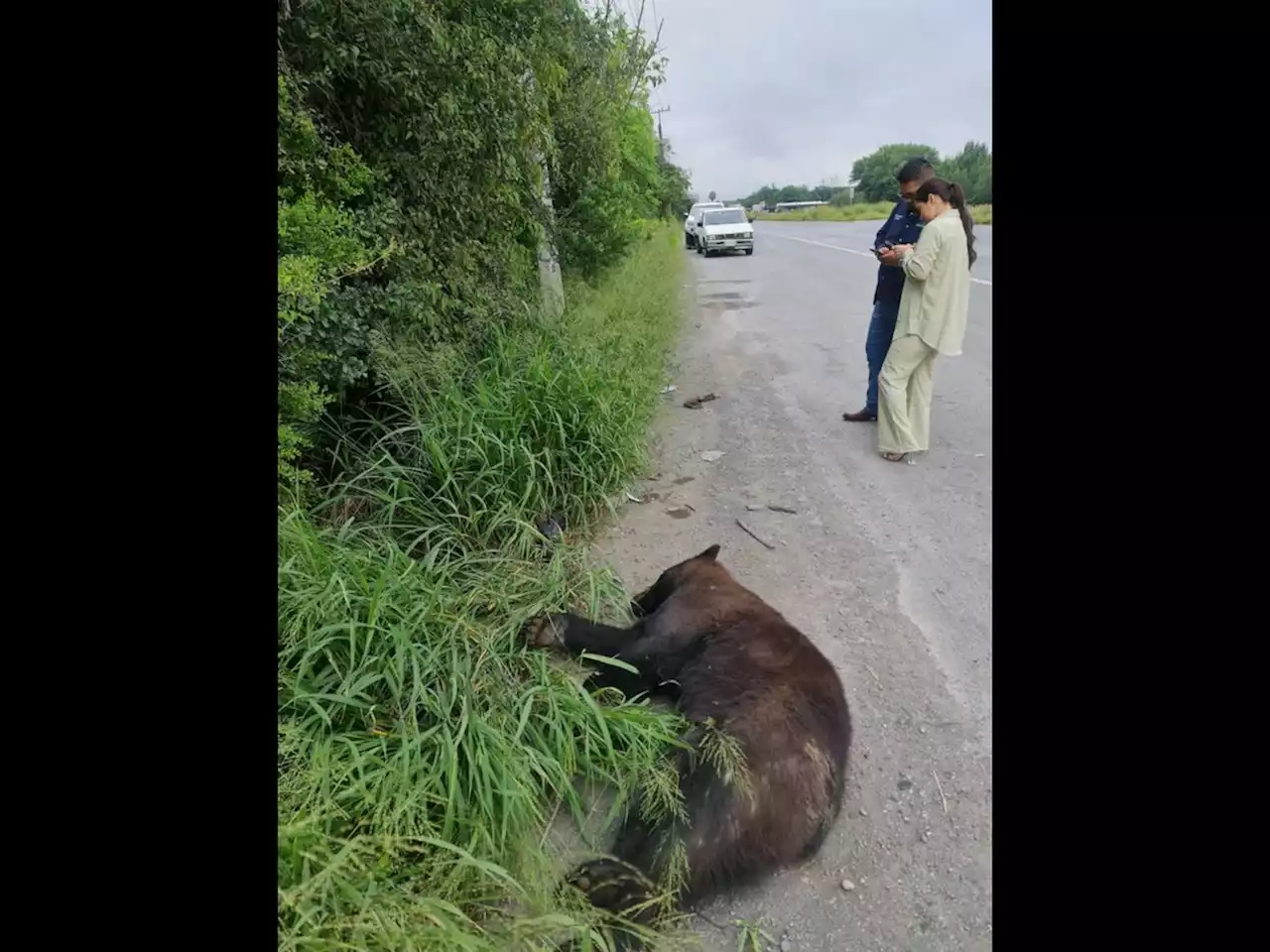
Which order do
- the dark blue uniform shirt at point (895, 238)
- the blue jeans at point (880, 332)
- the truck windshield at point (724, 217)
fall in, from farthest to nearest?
1. the truck windshield at point (724, 217)
2. the blue jeans at point (880, 332)
3. the dark blue uniform shirt at point (895, 238)

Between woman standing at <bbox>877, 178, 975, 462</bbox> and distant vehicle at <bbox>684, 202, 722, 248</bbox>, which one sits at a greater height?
distant vehicle at <bbox>684, 202, 722, 248</bbox>

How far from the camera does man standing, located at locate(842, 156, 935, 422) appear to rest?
3.95 m

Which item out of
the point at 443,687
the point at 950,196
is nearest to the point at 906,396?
the point at 950,196

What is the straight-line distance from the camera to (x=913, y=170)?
→ 3.93m

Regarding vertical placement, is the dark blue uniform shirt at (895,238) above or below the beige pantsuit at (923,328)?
above

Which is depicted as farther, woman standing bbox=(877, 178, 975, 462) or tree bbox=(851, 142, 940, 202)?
woman standing bbox=(877, 178, 975, 462)

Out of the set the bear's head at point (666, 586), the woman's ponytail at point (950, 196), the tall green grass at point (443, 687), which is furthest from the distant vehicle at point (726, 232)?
the bear's head at point (666, 586)

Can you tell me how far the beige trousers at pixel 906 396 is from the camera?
163 inches

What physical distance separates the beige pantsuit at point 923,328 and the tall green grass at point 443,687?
172cm

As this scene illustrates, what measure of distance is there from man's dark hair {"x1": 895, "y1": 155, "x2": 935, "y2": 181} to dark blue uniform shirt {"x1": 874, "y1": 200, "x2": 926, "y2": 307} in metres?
0.27

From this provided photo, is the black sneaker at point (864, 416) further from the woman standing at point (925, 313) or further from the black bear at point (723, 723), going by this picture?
the black bear at point (723, 723)

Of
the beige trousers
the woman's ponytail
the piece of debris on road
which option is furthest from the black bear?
the woman's ponytail

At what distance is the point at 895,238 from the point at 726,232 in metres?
13.5

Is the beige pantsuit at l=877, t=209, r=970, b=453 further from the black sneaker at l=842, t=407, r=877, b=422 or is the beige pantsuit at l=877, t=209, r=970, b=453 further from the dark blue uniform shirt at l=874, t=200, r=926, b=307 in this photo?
the black sneaker at l=842, t=407, r=877, b=422
